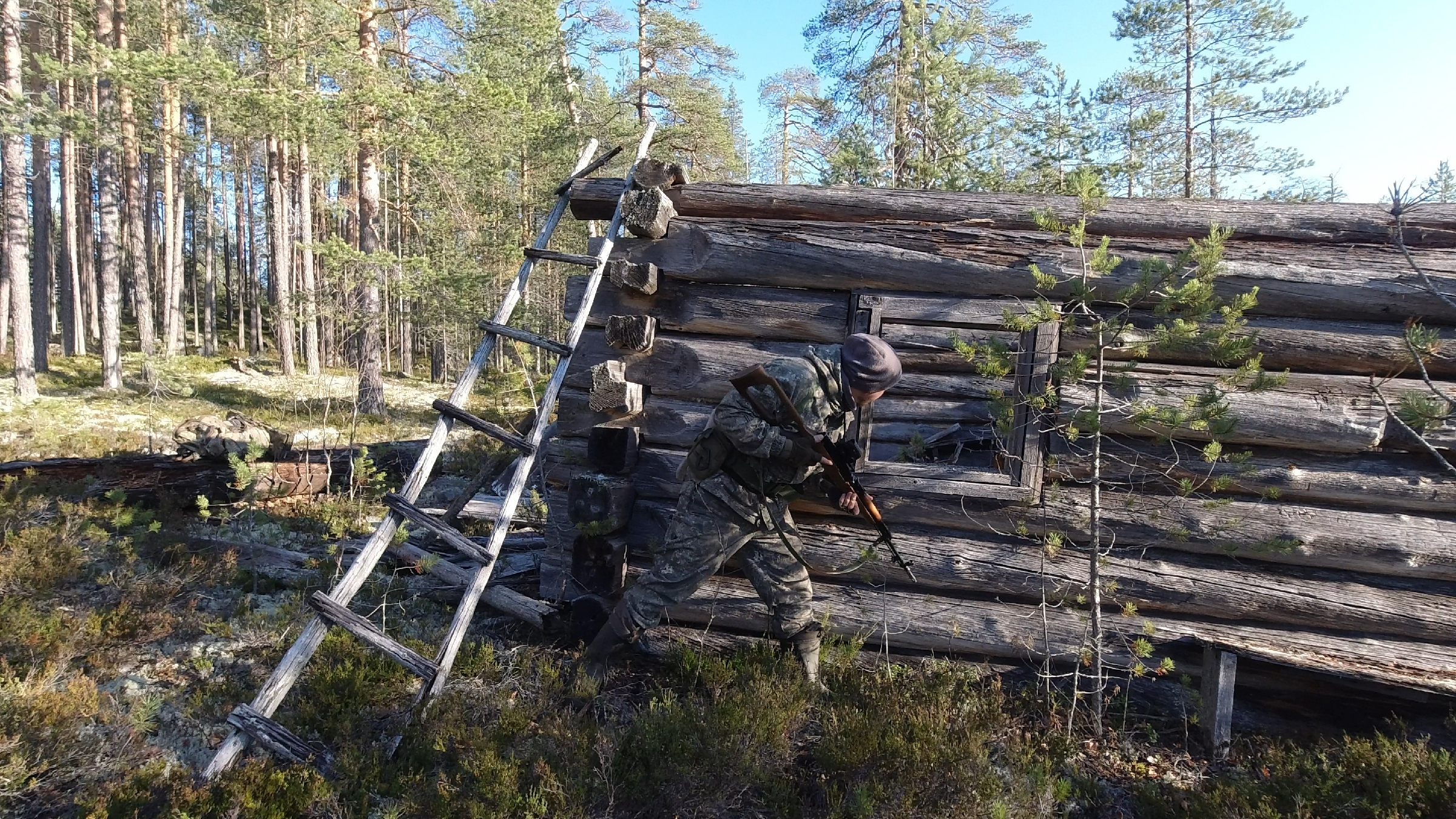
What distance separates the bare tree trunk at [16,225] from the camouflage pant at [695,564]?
1822cm

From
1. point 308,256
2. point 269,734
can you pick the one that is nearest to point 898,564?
point 269,734

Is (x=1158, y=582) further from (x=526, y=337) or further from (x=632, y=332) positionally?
(x=526, y=337)

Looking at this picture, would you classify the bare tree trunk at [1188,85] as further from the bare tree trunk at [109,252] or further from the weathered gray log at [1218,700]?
the bare tree trunk at [109,252]

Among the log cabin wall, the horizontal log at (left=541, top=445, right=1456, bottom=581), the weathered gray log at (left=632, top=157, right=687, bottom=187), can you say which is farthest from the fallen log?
the horizontal log at (left=541, top=445, right=1456, bottom=581)

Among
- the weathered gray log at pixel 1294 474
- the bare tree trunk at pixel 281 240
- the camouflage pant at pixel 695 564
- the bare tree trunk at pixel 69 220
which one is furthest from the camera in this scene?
the bare tree trunk at pixel 281 240

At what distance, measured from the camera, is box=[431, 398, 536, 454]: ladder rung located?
14.2 ft

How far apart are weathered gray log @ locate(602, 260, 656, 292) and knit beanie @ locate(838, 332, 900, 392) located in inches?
63.1

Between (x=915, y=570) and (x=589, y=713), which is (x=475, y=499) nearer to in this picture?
(x=589, y=713)

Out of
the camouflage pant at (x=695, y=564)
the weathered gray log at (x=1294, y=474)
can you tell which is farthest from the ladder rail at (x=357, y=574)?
the weathered gray log at (x=1294, y=474)

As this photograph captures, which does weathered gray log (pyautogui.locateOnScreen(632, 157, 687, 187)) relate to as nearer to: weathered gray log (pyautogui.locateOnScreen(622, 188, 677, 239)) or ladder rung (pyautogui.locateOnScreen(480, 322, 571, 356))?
weathered gray log (pyautogui.locateOnScreen(622, 188, 677, 239))

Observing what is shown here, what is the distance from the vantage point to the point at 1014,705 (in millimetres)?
4414

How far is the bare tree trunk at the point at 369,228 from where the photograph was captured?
14.0 m

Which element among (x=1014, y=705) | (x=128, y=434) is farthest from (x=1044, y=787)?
(x=128, y=434)

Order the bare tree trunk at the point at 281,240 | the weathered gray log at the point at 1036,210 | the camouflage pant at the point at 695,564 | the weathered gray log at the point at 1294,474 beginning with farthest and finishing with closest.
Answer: the bare tree trunk at the point at 281,240 < the weathered gray log at the point at 1036,210 < the weathered gray log at the point at 1294,474 < the camouflage pant at the point at 695,564
